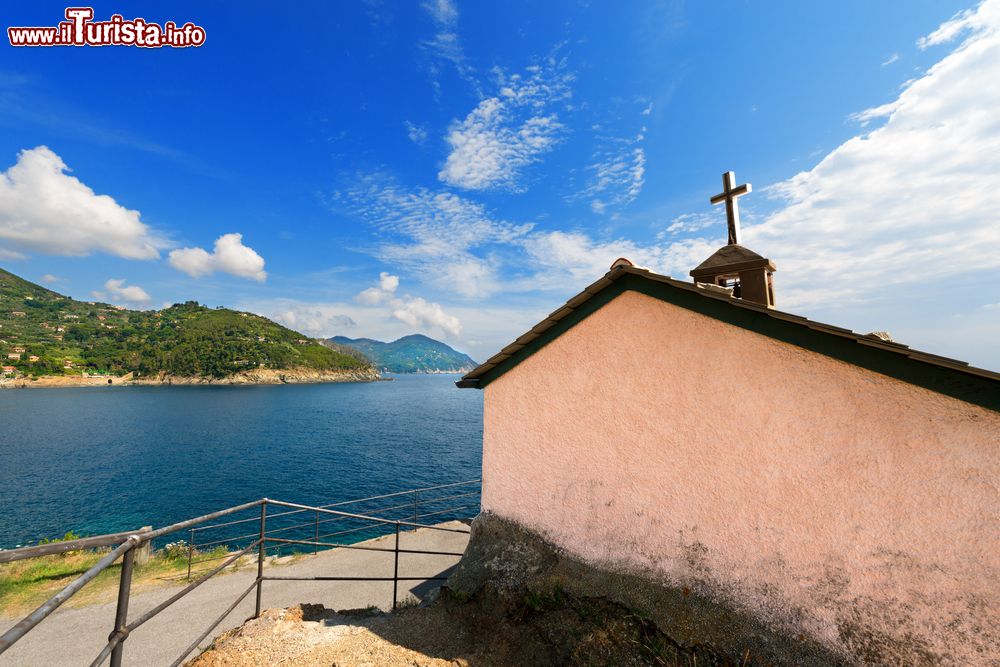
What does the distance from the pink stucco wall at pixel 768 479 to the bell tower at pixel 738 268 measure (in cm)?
286

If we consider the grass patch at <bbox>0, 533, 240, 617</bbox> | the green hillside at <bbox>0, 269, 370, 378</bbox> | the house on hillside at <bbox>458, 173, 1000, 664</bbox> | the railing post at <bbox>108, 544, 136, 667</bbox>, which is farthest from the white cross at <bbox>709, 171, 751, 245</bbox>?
the green hillside at <bbox>0, 269, 370, 378</bbox>

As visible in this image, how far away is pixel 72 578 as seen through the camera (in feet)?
38.2

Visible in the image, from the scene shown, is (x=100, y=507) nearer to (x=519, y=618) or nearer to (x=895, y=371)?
(x=519, y=618)

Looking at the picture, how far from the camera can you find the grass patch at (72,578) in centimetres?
945

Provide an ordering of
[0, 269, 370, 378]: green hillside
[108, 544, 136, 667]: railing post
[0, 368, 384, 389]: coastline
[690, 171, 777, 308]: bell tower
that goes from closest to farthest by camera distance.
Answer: [108, 544, 136, 667]: railing post, [690, 171, 777, 308]: bell tower, [0, 368, 384, 389]: coastline, [0, 269, 370, 378]: green hillside

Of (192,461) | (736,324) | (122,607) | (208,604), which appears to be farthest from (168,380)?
(736,324)

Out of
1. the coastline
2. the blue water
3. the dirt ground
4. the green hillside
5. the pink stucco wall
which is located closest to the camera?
the pink stucco wall

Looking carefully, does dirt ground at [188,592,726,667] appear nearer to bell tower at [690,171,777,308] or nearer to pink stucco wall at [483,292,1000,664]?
pink stucco wall at [483,292,1000,664]

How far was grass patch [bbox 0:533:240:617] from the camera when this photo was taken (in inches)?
372

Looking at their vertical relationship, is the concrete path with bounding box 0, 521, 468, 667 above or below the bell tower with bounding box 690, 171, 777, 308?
below

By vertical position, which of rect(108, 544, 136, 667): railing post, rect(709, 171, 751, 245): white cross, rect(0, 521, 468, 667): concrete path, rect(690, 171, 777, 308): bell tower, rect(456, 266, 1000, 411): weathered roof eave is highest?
rect(709, 171, 751, 245): white cross

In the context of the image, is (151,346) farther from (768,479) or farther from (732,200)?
(768,479)

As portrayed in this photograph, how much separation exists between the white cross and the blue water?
96.9 feet

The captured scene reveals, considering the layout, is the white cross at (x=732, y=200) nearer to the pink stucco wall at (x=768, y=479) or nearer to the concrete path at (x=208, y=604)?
the pink stucco wall at (x=768, y=479)
